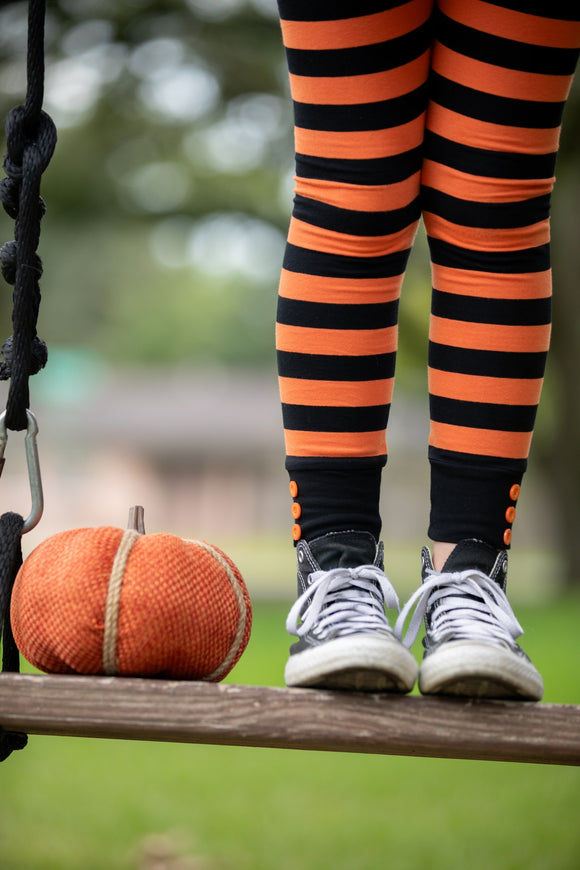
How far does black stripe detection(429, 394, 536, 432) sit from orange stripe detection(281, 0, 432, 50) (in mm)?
434

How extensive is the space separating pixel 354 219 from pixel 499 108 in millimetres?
206

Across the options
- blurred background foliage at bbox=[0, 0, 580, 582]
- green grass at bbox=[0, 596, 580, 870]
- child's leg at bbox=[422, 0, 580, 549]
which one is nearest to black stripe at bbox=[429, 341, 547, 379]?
child's leg at bbox=[422, 0, 580, 549]

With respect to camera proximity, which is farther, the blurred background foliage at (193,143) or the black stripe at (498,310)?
the blurred background foliage at (193,143)

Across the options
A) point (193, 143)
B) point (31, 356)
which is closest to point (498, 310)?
point (31, 356)

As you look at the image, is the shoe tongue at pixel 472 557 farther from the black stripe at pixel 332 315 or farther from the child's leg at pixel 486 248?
the black stripe at pixel 332 315

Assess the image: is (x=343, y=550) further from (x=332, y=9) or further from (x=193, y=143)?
(x=193, y=143)

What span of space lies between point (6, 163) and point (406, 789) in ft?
9.23

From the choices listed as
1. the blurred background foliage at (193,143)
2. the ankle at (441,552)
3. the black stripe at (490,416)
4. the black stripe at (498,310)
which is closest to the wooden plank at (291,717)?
the ankle at (441,552)

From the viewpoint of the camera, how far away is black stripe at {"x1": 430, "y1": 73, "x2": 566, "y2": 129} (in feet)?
3.53

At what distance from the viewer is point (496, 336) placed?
44.7 inches

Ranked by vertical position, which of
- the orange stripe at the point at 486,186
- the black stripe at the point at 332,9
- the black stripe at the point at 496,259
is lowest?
the black stripe at the point at 496,259

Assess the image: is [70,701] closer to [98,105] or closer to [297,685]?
[297,685]

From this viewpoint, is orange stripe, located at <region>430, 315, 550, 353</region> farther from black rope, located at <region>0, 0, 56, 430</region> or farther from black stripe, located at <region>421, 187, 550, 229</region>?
black rope, located at <region>0, 0, 56, 430</region>

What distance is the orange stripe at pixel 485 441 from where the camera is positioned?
1133 mm
